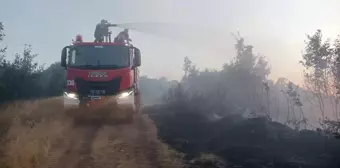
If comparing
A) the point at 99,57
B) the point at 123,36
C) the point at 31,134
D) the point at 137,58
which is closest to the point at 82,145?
the point at 31,134

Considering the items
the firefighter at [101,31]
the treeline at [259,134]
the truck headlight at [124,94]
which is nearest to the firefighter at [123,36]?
the firefighter at [101,31]

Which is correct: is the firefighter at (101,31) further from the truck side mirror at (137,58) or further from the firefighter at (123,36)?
the truck side mirror at (137,58)

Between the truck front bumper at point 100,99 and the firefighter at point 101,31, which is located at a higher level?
the firefighter at point 101,31

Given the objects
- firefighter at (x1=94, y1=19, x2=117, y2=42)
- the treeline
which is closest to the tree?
the treeline

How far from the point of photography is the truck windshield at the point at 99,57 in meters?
17.4

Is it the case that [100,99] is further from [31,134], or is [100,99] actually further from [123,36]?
[123,36]

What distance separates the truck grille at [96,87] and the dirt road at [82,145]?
4.56ft

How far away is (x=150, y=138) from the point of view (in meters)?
15.6

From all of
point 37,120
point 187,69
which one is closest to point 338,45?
point 37,120

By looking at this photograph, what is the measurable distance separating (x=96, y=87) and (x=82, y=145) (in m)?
4.01

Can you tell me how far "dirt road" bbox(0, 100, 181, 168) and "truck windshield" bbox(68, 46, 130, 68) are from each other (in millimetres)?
2473

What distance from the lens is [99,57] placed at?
17484 millimetres

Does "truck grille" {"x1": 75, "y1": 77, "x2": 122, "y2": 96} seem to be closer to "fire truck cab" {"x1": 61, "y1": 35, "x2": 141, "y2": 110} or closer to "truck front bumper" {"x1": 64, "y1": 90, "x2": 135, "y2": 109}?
"fire truck cab" {"x1": 61, "y1": 35, "x2": 141, "y2": 110}

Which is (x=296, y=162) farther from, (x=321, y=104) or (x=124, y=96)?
(x=321, y=104)
